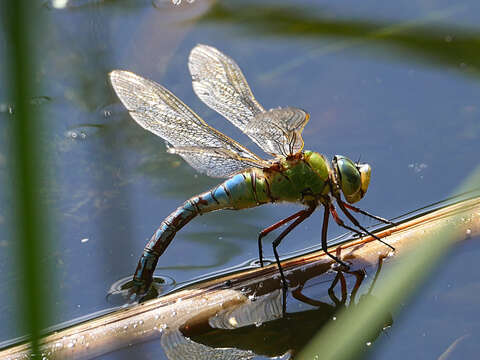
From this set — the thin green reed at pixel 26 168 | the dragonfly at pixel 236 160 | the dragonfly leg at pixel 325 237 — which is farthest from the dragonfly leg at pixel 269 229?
the thin green reed at pixel 26 168

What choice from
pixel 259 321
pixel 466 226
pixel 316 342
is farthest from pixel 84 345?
pixel 466 226

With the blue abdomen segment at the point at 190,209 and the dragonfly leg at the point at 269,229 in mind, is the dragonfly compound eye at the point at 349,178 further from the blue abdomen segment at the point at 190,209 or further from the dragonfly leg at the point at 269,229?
the blue abdomen segment at the point at 190,209

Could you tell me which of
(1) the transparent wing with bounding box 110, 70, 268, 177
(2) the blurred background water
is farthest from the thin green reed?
(1) the transparent wing with bounding box 110, 70, 268, 177

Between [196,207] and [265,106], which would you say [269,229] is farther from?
[265,106]

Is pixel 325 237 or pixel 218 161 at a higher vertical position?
pixel 218 161

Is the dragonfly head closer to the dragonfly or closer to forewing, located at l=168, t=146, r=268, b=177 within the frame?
the dragonfly

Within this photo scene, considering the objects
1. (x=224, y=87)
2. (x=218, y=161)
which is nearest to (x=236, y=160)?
(x=218, y=161)

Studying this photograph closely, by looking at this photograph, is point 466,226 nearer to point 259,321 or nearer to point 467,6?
point 259,321

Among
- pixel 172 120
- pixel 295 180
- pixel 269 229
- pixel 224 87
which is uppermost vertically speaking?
pixel 224 87
